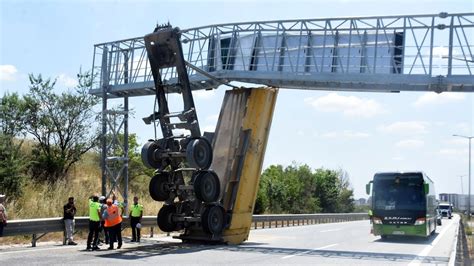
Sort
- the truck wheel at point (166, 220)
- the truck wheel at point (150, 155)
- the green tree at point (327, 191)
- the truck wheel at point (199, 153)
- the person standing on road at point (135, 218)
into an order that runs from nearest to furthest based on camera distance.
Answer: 1. the truck wheel at point (199, 153)
2. the truck wheel at point (150, 155)
3. the truck wheel at point (166, 220)
4. the person standing on road at point (135, 218)
5. the green tree at point (327, 191)

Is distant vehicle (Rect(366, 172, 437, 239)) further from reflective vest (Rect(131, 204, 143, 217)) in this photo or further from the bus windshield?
reflective vest (Rect(131, 204, 143, 217))

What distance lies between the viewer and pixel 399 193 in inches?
955

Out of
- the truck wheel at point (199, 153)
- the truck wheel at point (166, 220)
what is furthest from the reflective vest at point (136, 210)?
the truck wheel at point (199, 153)

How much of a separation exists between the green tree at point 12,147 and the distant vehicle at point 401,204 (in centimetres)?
1573

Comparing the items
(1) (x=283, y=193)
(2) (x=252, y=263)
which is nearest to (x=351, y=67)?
(2) (x=252, y=263)

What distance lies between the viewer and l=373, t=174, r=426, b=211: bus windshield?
78.4 ft

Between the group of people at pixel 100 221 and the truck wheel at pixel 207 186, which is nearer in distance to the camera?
the group of people at pixel 100 221

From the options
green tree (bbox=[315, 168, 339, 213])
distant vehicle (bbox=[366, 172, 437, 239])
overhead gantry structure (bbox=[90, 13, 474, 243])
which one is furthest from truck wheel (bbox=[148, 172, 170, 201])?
green tree (bbox=[315, 168, 339, 213])

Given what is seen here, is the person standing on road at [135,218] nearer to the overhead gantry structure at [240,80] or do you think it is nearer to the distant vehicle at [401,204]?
the overhead gantry structure at [240,80]

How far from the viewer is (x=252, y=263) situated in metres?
13.9

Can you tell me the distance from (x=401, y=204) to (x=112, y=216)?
521 inches

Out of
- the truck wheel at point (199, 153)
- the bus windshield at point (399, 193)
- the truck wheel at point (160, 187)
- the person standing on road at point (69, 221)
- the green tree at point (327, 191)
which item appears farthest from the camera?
the green tree at point (327, 191)

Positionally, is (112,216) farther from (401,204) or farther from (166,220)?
(401,204)

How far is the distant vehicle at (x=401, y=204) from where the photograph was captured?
23641 mm
